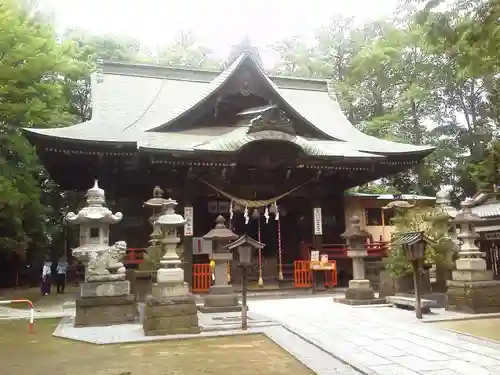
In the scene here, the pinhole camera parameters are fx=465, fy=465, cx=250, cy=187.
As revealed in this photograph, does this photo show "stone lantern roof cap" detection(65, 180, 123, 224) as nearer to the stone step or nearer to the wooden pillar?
the stone step

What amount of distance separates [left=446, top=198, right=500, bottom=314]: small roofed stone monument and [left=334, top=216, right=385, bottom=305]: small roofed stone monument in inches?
90.1

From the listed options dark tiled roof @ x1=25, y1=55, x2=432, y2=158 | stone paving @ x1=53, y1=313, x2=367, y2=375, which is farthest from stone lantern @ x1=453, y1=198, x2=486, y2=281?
dark tiled roof @ x1=25, y1=55, x2=432, y2=158

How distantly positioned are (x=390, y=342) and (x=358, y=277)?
5842 millimetres

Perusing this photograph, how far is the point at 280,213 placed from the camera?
59.4ft

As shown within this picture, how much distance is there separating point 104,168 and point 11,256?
8.59 metres

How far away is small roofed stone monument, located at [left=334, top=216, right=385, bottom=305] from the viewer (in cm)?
1256

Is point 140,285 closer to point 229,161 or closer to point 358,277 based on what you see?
point 229,161

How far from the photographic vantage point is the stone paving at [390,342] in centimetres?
593

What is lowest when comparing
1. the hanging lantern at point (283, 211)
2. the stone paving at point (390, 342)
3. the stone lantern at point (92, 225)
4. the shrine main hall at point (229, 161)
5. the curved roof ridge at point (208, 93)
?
the stone paving at point (390, 342)

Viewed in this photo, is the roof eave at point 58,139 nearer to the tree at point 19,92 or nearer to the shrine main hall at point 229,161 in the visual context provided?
the shrine main hall at point 229,161

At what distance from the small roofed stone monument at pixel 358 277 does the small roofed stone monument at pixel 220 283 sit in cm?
331

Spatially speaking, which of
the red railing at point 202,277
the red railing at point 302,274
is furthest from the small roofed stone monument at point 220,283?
the red railing at point 302,274

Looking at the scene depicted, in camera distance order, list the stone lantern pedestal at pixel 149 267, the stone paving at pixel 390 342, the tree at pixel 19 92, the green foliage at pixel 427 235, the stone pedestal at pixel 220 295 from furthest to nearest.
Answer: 1. the tree at pixel 19 92
2. the green foliage at pixel 427 235
3. the stone lantern pedestal at pixel 149 267
4. the stone pedestal at pixel 220 295
5. the stone paving at pixel 390 342

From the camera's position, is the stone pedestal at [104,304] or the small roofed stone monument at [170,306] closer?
the small roofed stone monument at [170,306]
